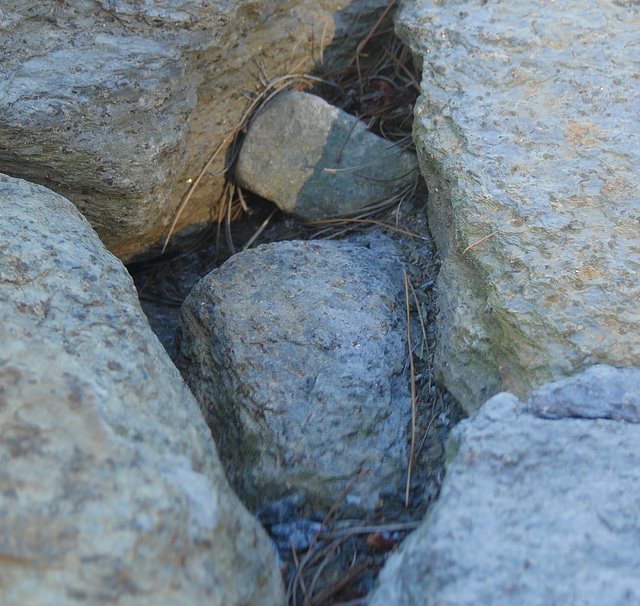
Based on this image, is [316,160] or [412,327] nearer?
[412,327]

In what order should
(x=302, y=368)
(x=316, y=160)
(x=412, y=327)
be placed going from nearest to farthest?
(x=302, y=368)
(x=412, y=327)
(x=316, y=160)

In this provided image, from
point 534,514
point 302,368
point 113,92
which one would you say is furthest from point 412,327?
point 113,92

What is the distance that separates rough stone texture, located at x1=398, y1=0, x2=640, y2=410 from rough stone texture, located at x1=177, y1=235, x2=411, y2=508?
0.60 ft

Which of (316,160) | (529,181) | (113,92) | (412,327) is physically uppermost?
(113,92)

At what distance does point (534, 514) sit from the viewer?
3.90ft

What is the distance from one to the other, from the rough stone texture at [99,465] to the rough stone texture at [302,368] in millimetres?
267

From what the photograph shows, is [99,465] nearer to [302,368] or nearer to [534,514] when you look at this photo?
[302,368]

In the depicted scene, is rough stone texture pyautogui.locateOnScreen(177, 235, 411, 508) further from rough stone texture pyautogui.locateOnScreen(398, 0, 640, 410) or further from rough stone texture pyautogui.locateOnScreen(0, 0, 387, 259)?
rough stone texture pyautogui.locateOnScreen(0, 0, 387, 259)

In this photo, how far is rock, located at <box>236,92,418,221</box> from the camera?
2.34 m

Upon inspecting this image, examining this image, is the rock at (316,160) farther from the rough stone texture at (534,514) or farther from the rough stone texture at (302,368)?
the rough stone texture at (534,514)

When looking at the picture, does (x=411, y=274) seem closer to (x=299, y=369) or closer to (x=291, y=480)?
(x=299, y=369)

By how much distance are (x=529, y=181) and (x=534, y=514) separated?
912mm

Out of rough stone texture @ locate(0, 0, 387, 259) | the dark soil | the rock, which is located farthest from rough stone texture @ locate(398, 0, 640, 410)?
rough stone texture @ locate(0, 0, 387, 259)

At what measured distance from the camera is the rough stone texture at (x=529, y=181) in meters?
1.53
